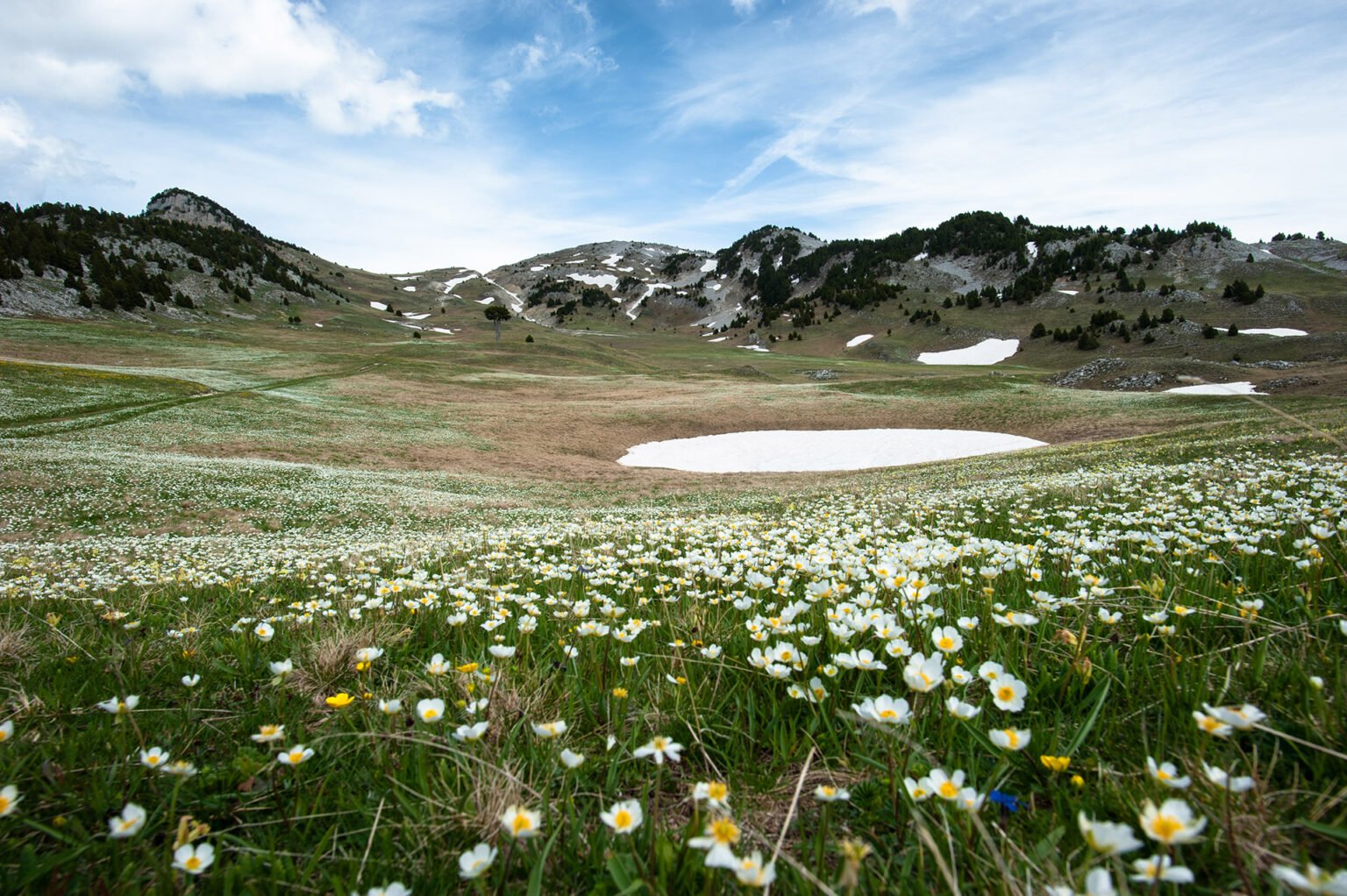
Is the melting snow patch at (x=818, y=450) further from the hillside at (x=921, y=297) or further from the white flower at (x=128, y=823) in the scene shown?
the white flower at (x=128, y=823)

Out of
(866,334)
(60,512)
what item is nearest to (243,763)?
(60,512)

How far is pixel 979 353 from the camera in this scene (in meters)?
98.9

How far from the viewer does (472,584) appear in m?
4.35

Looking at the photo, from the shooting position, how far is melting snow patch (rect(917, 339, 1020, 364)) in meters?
96.4

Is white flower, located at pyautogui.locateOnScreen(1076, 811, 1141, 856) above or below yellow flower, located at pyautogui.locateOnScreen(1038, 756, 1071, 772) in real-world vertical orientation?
above

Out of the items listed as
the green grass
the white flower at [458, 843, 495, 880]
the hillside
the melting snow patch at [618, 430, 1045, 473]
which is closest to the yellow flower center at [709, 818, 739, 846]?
the green grass

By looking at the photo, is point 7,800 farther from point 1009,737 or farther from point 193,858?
point 1009,737

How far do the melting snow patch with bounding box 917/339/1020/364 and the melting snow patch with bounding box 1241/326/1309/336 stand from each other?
28.5m

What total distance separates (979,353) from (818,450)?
7705cm

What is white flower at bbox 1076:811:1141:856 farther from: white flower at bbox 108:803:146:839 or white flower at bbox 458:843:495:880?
white flower at bbox 108:803:146:839

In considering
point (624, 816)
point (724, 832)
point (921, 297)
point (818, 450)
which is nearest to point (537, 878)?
point (624, 816)

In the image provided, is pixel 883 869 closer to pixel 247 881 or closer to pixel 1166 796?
pixel 1166 796

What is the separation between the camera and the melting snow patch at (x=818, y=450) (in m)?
35.4

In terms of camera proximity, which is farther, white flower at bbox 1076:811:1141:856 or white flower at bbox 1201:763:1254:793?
white flower at bbox 1201:763:1254:793
